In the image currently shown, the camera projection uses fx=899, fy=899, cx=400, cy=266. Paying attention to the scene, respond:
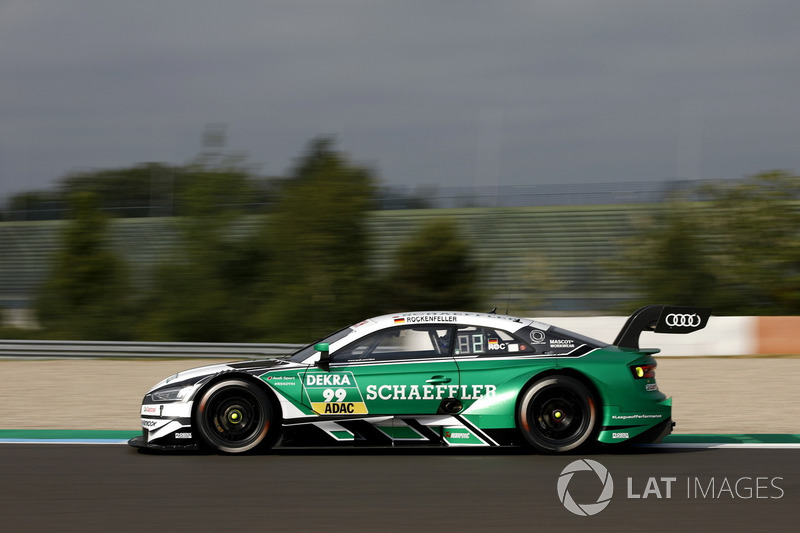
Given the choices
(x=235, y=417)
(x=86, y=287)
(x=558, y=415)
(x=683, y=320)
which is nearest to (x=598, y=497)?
(x=558, y=415)

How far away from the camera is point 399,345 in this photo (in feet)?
24.9

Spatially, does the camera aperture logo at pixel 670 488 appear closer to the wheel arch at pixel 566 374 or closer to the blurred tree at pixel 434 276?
the wheel arch at pixel 566 374

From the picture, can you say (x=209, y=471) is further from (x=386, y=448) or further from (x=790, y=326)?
(x=790, y=326)

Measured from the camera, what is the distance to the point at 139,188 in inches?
1090

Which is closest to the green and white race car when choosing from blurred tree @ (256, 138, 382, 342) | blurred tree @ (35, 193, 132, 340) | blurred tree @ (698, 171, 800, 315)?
blurred tree @ (256, 138, 382, 342)

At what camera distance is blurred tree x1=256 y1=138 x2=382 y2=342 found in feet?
76.8

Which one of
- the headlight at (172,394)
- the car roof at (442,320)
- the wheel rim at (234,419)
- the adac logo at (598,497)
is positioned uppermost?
the car roof at (442,320)

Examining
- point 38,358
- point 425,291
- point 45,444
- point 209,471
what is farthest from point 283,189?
point 209,471

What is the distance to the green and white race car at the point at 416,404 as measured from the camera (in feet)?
24.0

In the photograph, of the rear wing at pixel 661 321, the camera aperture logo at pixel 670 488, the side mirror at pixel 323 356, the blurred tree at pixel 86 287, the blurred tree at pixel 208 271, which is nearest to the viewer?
the camera aperture logo at pixel 670 488

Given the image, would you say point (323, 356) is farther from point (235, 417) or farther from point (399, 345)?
point (235, 417)

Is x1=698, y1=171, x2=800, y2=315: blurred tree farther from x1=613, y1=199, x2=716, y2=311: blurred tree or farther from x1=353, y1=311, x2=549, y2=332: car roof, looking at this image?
x1=353, y1=311, x2=549, y2=332: car roof

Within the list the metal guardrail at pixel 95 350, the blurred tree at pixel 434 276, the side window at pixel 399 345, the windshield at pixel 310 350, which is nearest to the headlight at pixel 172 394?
the windshield at pixel 310 350

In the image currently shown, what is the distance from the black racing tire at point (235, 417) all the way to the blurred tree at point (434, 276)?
16.7 metres
